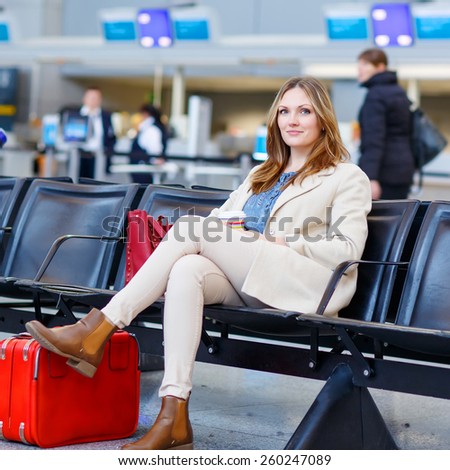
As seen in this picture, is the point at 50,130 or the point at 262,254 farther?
the point at 50,130

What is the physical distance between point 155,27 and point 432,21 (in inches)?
151

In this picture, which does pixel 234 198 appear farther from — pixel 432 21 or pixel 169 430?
pixel 432 21

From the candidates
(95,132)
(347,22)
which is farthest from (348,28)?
(95,132)

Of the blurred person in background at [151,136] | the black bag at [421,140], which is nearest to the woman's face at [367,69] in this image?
the black bag at [421,140]

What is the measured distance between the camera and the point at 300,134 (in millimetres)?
3311

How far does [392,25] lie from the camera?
11.0 meters

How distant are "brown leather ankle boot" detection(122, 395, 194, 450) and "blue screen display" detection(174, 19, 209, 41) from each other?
1016 centimetres

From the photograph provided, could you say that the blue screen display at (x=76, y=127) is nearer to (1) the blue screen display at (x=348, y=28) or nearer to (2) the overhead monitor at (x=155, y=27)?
Result: (2) the overhead monitor at (x=155, y=27)

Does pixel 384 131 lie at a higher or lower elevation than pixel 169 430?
higher

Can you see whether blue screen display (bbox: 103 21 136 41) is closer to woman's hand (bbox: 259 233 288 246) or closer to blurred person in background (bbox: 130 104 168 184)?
blurred person in background (bbox: 130 104 168 184)

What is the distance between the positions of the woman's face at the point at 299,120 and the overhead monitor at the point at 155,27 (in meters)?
9.49

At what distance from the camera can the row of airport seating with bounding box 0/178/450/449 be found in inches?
110
